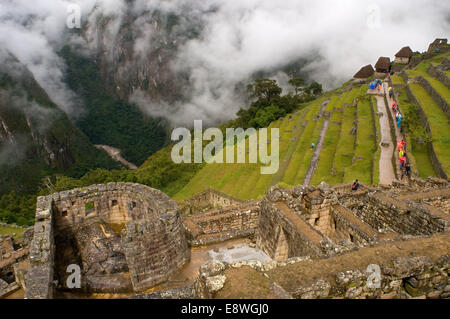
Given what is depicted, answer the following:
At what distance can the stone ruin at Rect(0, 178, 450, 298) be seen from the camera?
29.2 feet

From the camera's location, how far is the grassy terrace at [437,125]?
24.2 m

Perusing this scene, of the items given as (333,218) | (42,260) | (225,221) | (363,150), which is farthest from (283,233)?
(363,150)

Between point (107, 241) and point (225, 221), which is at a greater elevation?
point (225, 221)

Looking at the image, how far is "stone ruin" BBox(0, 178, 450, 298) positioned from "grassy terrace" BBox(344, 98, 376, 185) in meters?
10.4

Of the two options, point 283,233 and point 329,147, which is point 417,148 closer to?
point 329,147

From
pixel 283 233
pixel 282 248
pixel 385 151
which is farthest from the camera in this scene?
pixel 385 151

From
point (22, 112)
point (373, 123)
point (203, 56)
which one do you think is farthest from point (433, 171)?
point (203, 56)

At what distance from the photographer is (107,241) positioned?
12.4 metres

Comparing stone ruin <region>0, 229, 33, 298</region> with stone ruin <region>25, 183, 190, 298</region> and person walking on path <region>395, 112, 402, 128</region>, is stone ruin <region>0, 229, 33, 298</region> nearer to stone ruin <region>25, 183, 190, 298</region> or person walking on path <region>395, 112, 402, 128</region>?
stone ruin <region>25, 183, 190, 298</region>

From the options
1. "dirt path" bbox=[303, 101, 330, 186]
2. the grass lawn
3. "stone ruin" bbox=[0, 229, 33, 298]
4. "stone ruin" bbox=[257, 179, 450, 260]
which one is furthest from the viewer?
"dirt path" bbox=[303, 101, 330, 186]

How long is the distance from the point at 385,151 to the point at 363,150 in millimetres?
1841

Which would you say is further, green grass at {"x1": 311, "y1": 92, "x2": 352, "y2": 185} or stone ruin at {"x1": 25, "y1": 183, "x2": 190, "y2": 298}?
green grass at {"x1": 311, "y1": 92, "x2": 352, "y2": 185}

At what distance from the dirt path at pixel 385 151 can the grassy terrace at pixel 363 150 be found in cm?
82

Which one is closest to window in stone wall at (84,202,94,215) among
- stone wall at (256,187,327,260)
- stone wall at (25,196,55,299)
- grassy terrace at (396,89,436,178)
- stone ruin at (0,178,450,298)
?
stone ruin at (0,178,450,298)
